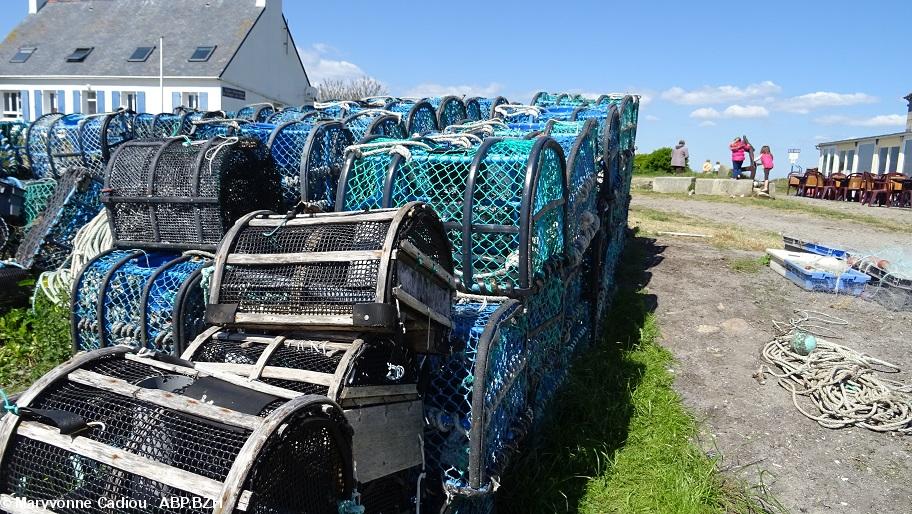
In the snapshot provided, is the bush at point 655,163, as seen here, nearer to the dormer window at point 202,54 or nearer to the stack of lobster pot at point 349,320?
the dormer window at point 202,54

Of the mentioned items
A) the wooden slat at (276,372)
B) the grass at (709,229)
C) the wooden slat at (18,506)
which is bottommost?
the grass at (709,229)

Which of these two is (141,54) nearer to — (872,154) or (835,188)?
A: (835,188)

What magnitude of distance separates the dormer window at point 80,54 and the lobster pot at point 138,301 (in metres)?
24.7

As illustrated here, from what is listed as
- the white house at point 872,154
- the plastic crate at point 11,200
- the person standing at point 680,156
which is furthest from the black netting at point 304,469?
the white house at point 872,154

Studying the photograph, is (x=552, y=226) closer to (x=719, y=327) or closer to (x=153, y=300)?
(x=153, y=300)

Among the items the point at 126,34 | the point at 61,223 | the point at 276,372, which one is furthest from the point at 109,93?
the point at 276,372

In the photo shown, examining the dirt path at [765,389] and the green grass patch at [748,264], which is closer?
the dirt path at [765,389]

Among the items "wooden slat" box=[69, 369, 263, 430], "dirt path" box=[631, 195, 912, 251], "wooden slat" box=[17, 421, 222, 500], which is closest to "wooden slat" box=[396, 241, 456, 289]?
"wooden slat" box=[69, 369, 263, 430]

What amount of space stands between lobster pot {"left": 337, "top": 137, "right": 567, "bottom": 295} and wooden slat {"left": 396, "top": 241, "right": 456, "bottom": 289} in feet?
0.97

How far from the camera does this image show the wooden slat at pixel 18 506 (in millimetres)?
1638

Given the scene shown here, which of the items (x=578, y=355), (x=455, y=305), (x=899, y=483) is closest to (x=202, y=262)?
(x=455, y=305)

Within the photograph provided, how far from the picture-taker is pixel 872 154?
935 inches

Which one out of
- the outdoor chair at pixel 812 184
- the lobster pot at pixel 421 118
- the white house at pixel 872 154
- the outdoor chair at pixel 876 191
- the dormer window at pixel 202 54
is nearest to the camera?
the lobster pot at pixel 421 118

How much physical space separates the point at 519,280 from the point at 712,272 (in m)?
5.15
